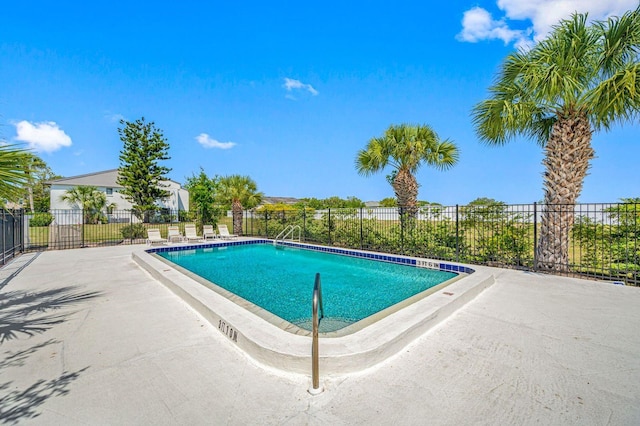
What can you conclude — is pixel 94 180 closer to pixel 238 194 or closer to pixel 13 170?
pixel 238 194

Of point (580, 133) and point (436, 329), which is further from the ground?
point (580, 133)

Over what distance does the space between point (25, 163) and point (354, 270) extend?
7.11 meters

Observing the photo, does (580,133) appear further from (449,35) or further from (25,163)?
(25,163)

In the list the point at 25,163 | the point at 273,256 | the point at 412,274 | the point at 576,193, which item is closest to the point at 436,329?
the point at 412,274

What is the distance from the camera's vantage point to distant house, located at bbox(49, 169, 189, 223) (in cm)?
2844

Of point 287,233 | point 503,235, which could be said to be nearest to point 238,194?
point 287,233

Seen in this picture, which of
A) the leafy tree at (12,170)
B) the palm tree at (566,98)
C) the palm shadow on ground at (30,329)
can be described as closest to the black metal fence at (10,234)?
the palm shadow on ground at (30,329)

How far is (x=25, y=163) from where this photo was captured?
10.9 ft

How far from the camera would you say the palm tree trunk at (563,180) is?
6758 millimetres

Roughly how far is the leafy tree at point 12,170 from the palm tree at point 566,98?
8.75 m

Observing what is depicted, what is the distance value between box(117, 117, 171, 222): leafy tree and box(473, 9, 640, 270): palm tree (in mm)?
27242

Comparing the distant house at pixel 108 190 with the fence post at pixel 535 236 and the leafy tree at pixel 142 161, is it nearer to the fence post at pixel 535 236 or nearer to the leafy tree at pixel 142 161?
the leafy tree at pixel 142 161

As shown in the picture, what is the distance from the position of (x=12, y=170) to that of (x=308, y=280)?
564 centimetres

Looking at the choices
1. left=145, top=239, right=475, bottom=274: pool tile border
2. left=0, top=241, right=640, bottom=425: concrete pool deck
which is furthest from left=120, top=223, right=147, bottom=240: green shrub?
left=0, top=241, right=640, bottom=425: concrete pool deck
